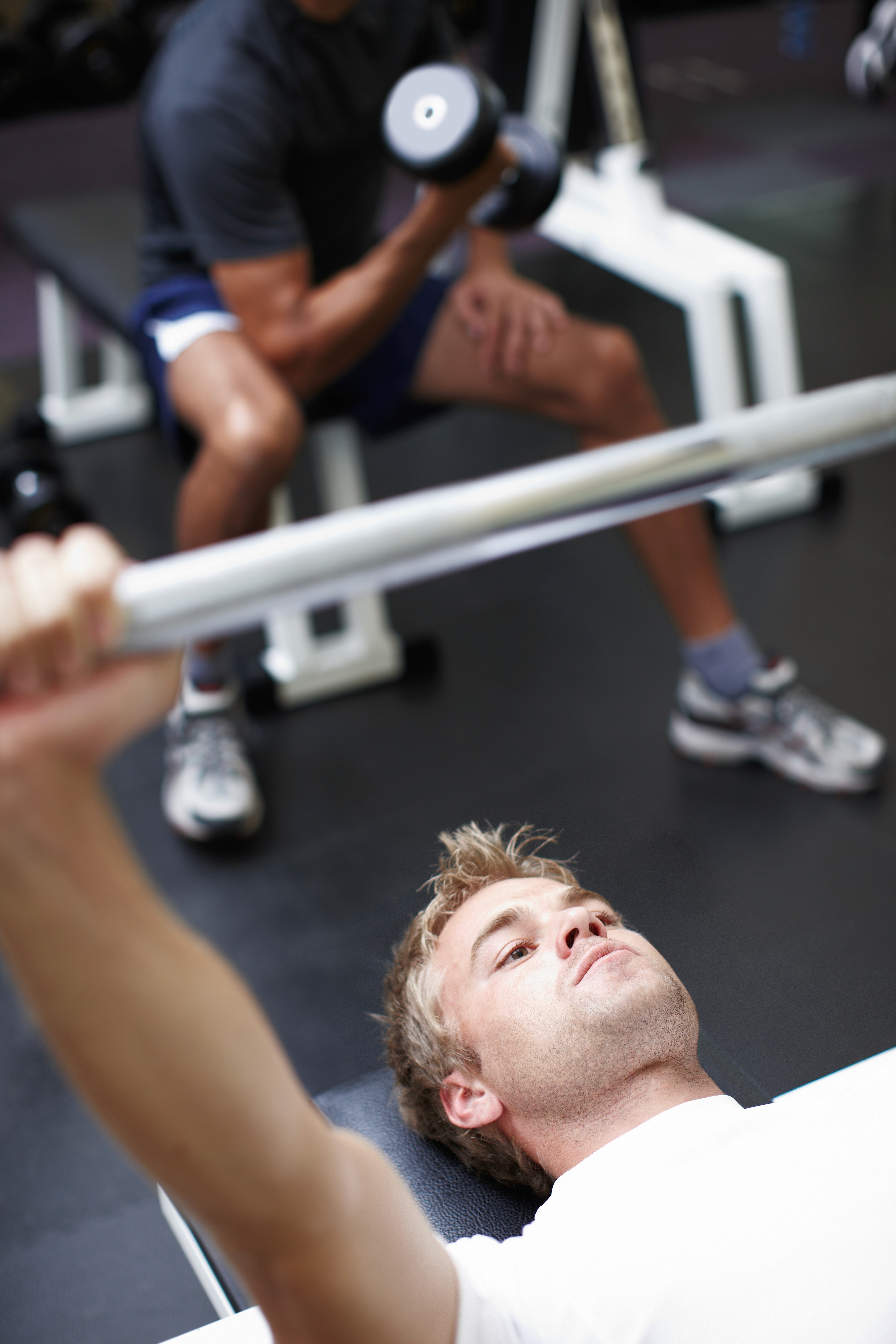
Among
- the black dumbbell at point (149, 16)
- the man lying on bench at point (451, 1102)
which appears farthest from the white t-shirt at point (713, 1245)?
the black dumbbell at point (149, 16)

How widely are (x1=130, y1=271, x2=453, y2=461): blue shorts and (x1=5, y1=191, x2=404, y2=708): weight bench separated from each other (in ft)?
0.26

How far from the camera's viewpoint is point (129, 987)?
64cm

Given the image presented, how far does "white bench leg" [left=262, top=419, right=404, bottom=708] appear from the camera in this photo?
7.75 ft

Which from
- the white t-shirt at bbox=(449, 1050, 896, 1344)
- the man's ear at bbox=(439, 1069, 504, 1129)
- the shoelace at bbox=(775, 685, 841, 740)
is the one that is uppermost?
the white t-shirt at bbox=(449, 1050, 896, 1344)

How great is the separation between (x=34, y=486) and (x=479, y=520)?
214 cm

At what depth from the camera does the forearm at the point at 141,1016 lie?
619 mm

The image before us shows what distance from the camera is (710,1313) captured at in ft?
2.78

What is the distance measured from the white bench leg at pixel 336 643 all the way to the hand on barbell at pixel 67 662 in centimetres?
169

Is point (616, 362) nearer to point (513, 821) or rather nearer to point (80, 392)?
point (513, 821)

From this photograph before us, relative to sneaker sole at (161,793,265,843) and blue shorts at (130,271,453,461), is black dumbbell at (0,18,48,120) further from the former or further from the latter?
sneaker sole at (161,793,265,843)

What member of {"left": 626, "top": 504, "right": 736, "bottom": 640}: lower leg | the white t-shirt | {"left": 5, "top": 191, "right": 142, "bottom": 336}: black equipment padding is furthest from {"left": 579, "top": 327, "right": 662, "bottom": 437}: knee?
the white t-shirt

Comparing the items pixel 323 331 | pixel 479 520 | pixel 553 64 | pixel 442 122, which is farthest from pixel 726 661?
pixel 553 64

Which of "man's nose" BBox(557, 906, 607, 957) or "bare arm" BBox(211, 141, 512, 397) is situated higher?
"bare arm" BBox(211, 141, 512, 397)

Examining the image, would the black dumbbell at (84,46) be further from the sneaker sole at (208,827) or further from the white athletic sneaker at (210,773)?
the sneaker sole at (208,827)
